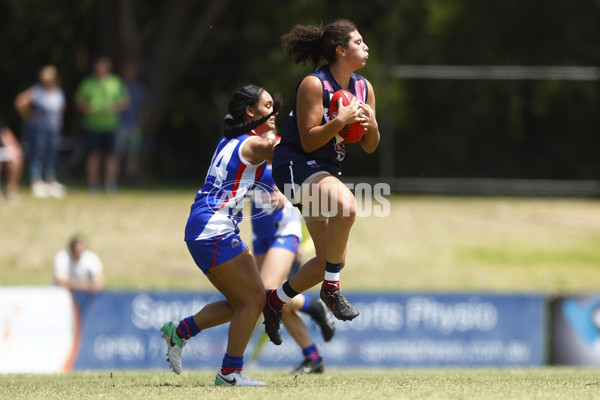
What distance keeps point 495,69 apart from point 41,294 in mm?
9274

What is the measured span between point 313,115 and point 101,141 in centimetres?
953

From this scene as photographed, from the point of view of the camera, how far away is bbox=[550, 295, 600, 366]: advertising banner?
1141cm

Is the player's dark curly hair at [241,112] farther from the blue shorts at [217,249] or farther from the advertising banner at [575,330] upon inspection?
the advertising banner at [575,330]

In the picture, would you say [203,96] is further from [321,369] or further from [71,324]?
[321,369]

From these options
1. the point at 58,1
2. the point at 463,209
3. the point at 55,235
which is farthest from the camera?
the point at 58,1

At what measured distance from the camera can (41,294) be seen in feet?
35.3

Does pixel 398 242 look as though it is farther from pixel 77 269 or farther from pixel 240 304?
pixel 240 304

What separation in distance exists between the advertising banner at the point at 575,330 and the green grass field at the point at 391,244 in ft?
4.79

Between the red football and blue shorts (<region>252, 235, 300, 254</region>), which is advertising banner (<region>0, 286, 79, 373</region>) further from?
the red football

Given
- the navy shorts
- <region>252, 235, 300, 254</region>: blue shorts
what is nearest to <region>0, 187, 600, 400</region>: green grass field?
<region>252, 235, 300, 254</region>: blue shorts

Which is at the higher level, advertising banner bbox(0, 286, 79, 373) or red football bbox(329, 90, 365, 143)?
red football bbox(329, 90, 365, 143)

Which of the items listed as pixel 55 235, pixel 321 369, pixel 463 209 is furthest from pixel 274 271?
pixel 463 209

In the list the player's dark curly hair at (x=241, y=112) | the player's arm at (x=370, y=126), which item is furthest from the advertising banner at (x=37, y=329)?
the player's arm at (x=370, y=126)

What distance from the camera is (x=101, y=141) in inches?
593
